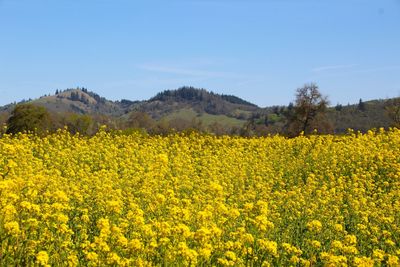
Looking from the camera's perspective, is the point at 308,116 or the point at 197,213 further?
the point at 308,116

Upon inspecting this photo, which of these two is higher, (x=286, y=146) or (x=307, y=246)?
(x=286, y=146)

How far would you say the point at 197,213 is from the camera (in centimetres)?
799

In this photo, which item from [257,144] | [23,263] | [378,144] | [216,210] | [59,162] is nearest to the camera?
[23,263]

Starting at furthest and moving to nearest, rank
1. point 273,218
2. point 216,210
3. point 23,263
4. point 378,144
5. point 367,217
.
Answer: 1. point 378,144
2. point 367,217
3. point 273,218
4. point 216,210
5. point 23,263

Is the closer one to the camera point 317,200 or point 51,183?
point 51,183

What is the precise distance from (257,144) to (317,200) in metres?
11.9

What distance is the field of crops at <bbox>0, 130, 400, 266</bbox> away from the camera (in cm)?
624

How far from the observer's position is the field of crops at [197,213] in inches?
246

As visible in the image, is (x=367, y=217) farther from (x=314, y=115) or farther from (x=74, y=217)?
(x=314, y=115)

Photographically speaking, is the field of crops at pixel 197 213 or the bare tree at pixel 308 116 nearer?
the field of crops at pixel 197 213

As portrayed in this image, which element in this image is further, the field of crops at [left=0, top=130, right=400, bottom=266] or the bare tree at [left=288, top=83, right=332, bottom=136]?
the bare tree at [left=288, top=83, right=332, bottom=136]

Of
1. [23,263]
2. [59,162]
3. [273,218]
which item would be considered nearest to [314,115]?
[59,162]

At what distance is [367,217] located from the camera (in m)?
10.3

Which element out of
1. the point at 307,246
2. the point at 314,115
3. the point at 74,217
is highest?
the point at 314,115
